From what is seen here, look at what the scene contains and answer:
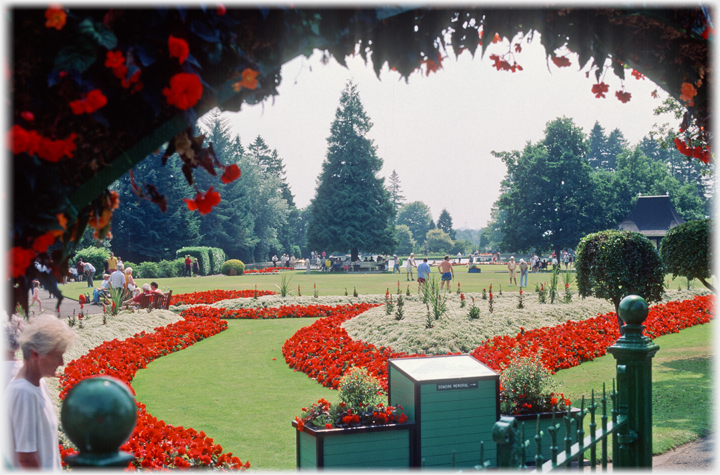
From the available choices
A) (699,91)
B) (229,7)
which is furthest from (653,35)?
(229,7)

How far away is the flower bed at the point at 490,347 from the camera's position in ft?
28.6

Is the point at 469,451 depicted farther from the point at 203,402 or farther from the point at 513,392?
the point at 203,402

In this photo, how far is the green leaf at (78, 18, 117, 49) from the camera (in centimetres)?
165

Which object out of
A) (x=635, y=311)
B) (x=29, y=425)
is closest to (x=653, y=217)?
(x=635, y=311)

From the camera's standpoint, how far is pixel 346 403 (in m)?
4.97

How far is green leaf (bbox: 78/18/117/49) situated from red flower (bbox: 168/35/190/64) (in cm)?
16

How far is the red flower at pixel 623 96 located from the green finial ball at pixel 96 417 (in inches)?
124

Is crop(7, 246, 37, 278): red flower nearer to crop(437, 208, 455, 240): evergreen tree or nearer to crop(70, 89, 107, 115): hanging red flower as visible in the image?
crop(70, 89, 107, 115): hanging red flower

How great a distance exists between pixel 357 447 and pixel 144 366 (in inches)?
273

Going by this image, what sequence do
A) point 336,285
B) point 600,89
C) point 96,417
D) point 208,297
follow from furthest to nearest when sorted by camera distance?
point 336,285, point 208,297, point 600,89, point 96,417

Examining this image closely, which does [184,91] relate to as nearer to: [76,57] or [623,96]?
[76,57]

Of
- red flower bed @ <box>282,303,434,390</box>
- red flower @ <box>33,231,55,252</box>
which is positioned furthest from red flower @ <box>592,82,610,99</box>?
red flower bed @ <box>282,303,434,390</box>

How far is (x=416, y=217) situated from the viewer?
446ft

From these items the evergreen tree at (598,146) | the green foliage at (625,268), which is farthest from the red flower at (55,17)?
the evergreen tree at (598,146)
